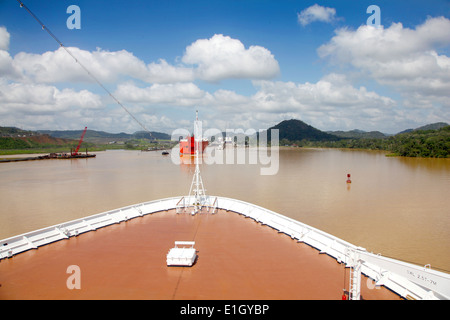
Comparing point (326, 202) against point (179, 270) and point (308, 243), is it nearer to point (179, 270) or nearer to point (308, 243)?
point (308, 243)

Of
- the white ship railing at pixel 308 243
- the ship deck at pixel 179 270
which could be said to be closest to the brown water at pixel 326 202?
the white ship railing at pixel 308 243

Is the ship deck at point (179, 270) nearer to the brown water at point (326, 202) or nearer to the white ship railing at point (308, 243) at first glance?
the white ship railing at point (308, 243)

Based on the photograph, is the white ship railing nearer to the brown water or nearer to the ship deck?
the ship deck

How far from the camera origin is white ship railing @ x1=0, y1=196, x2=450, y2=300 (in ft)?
13.2

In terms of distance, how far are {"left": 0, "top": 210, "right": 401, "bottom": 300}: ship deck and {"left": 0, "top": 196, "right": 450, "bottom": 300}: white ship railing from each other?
0.20m

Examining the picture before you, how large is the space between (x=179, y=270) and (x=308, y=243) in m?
3.23

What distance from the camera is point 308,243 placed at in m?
6.51

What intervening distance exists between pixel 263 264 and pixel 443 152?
47.6m

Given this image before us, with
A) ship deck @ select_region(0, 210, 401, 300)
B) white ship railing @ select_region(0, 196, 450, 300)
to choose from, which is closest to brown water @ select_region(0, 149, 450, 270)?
white ship railing @ select_region(0, 196, 450, 300)

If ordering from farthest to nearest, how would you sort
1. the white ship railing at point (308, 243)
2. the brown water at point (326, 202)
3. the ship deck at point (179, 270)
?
the brown water at point (326, 202)
the ship deck at point (179, 270)
the white ship railing at point (308, 243)

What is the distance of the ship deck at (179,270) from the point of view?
464 centimetres

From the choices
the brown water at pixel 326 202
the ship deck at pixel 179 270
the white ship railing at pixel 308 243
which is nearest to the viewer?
the white ship railing at pixel 308 243

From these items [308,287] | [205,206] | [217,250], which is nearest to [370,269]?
[308,287]

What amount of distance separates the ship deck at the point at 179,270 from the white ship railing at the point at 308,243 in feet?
0.64
